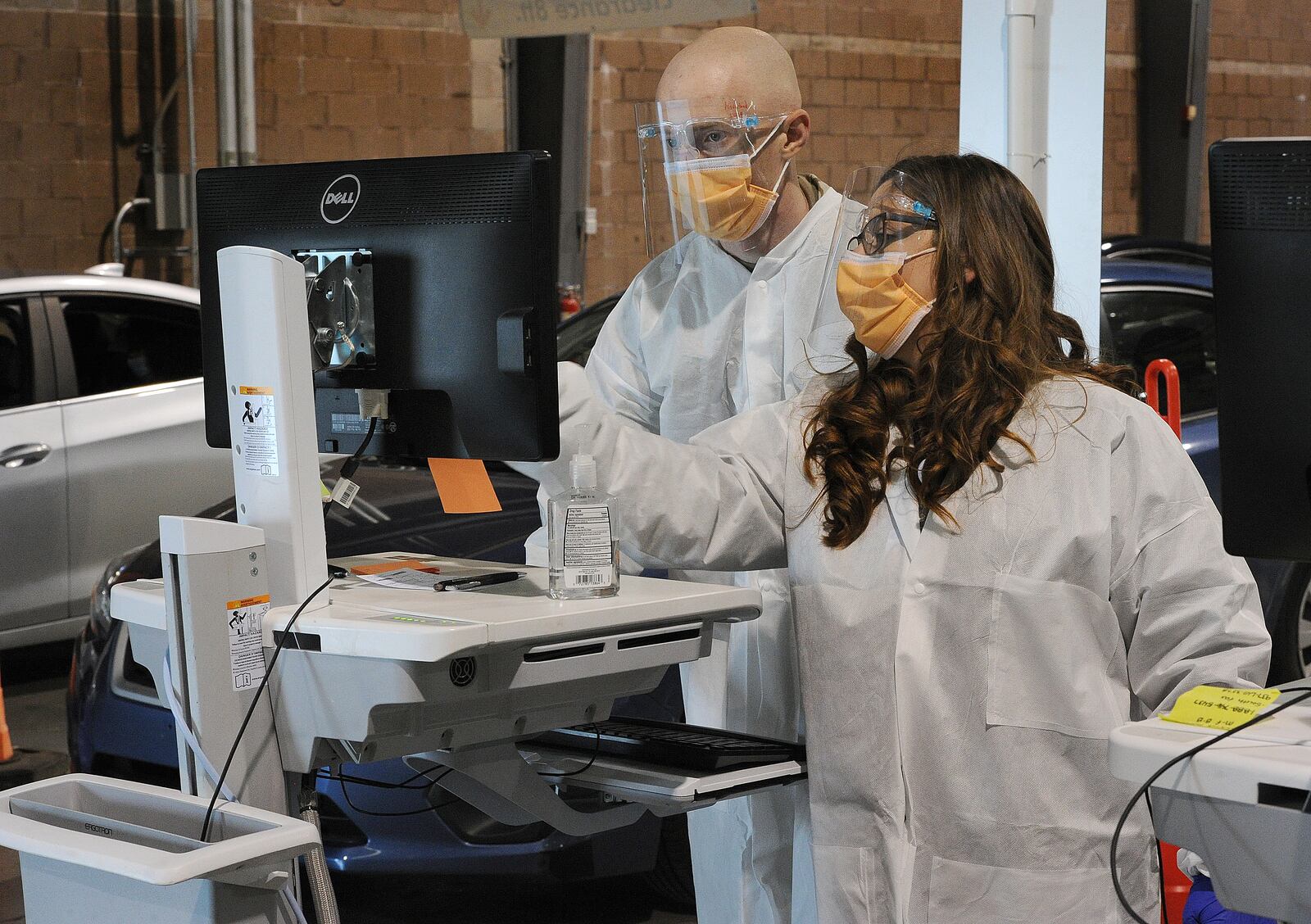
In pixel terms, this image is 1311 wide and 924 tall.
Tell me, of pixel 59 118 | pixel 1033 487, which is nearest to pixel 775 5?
pixel 59 118

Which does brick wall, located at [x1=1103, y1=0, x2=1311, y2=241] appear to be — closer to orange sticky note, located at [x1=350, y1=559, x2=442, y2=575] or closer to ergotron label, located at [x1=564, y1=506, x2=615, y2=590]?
orange sticky note, located at [x1=350, y1=559, x2=442, y2=575]

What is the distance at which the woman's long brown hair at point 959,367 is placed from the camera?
193cm

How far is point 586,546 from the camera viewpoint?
5.93 feet

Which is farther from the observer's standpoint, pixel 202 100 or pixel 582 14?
pixel 202 100

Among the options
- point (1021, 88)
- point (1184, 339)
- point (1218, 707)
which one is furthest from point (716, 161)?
point (1184, 339)

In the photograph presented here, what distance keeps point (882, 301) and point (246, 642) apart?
879 millimetres

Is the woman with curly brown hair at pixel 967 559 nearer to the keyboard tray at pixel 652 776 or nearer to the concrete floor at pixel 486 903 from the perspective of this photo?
the keyboard tray at pixel 652 776

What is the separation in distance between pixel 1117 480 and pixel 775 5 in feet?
24.5

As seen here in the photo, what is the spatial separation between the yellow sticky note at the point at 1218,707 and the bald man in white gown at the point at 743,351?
0.87 m

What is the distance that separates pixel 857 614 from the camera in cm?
195

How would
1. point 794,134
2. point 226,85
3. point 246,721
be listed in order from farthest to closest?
point 226,85 → point 794,134 → point 246,721

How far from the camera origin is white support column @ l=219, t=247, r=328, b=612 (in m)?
1.82

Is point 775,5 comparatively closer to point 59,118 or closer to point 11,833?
point 59,118

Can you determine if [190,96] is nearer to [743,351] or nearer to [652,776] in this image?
[743,351]
